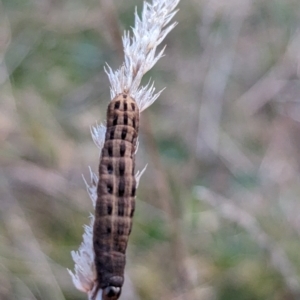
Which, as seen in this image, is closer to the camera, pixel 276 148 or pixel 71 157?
pixel 71 157

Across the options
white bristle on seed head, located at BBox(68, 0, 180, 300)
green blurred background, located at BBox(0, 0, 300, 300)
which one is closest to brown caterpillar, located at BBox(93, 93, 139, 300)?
white bristle on seed head, located at BBox(68, 0, 180, 300)

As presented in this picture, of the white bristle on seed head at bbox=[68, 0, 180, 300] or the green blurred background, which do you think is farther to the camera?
the green blurred background

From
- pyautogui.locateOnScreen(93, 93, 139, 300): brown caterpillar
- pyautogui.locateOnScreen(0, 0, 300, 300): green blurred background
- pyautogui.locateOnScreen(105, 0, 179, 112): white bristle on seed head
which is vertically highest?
pyautogui.locateOnScreen(0, 0, 300, 300): green blurred background

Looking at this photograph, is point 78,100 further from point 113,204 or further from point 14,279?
point 113,204

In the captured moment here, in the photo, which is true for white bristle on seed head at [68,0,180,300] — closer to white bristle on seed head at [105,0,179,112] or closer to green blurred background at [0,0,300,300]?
white bristle on seed head at [105,0,179,112]

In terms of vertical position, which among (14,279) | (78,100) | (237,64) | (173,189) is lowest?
(14,279)

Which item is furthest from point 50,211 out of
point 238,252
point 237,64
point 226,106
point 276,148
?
point 237,64

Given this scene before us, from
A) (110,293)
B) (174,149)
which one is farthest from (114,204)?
(174,149)
